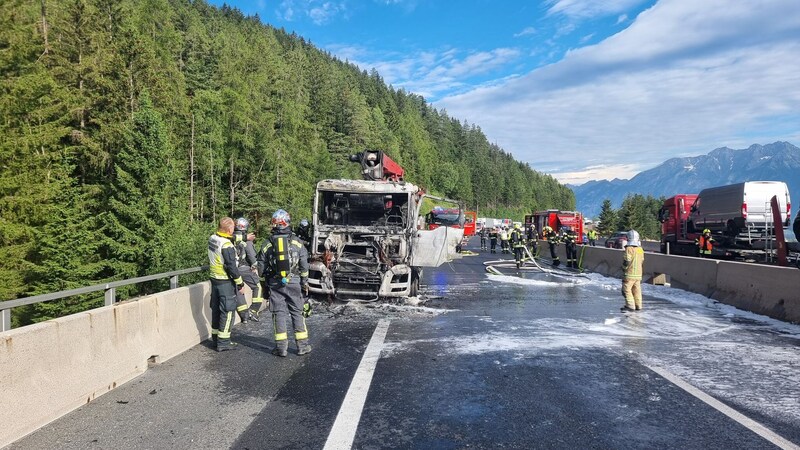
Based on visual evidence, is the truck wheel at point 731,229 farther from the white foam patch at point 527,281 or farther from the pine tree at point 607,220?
the pine tree at point 607,220

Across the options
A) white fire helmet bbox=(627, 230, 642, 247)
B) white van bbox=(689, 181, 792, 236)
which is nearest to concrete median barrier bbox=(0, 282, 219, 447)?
white fire helmet bbox=(627, 230, 642, 247)

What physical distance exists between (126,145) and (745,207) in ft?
104

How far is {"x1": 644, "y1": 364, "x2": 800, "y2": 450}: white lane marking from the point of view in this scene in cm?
374

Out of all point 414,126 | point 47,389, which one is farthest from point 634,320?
point 414,126

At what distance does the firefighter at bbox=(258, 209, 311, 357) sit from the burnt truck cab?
3.06m

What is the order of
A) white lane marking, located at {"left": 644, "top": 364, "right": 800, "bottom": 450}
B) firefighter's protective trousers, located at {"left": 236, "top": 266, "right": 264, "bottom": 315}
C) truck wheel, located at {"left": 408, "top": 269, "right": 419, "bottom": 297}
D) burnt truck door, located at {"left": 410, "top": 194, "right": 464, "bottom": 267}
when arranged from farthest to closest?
truck wheel, located at {"left": 408, "top": 269, "right": 419, "bottom": 297}, burnt truck door, located at {"left": 410, "top": 194, "right": 464, "bottom": 267}, firefighter's protective trousers, located at {"left": 236, "top": 266, "right": 264, "bottom": 315}, white lane marking, located at {"left": 644, "top": 364, "right": 800, "bottom": 450}

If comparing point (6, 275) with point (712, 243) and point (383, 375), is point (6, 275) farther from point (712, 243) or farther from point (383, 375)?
point (712, 243)

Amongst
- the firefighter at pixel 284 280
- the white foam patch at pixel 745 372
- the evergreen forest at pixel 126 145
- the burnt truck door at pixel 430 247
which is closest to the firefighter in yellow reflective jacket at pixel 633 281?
the white foam patch at pixel 745 372

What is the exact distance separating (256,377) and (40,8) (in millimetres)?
34445

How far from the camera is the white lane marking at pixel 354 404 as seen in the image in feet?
12.5

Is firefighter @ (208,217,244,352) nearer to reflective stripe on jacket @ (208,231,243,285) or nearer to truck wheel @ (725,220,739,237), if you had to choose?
reflective stripe on jacket @ (208,231,243,285)

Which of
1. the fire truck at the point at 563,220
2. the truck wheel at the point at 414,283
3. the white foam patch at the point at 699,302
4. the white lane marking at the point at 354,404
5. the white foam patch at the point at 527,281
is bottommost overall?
the white foam patch at the point at 527,281

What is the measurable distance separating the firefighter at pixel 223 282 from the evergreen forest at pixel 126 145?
2096cm

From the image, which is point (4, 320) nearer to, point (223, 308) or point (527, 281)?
point (223, 308)
